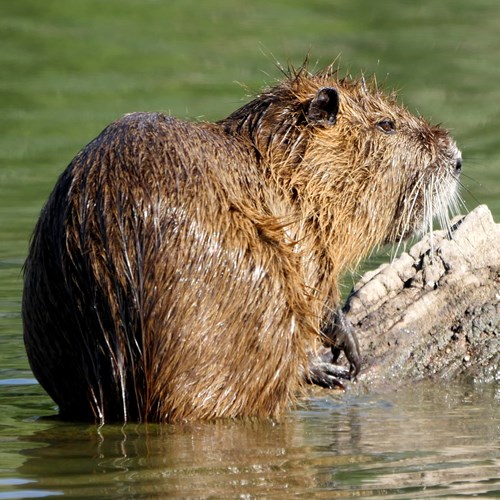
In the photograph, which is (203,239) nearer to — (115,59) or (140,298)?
(140,298)

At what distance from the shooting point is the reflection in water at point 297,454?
430 cm

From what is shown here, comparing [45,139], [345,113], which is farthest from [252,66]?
[345,113]

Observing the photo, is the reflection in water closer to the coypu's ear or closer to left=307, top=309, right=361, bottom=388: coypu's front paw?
left=307, top=309, right=361, bottom=388: coypu's front paw

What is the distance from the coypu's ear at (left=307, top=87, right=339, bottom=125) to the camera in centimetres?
573

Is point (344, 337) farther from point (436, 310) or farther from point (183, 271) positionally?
point (183, 271)

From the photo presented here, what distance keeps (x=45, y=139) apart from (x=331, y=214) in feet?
20.3

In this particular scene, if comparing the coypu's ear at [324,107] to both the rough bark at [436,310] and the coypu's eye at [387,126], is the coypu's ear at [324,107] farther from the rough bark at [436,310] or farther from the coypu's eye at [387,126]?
the rough bark at [436,310]

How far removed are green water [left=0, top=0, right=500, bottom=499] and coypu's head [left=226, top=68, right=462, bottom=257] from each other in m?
0.55

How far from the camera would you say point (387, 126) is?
6.04 metres

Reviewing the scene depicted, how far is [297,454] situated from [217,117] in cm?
695

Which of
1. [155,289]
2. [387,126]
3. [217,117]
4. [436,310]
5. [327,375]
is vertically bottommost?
[327,375]

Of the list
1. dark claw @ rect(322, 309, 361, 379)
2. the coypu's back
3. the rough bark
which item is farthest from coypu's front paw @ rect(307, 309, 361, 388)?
the coypu's back

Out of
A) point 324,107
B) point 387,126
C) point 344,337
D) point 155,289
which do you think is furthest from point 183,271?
point 387,126

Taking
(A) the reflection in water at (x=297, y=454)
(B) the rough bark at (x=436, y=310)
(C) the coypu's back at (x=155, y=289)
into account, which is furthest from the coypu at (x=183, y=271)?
(B) the rough bark at (x=436, y=310)
